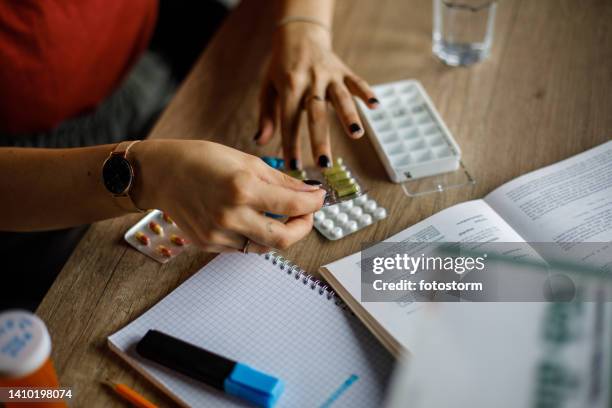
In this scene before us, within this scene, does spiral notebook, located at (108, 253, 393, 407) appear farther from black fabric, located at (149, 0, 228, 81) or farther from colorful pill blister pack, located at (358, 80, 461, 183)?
black fabric, located at (149, 0, 228, 81)

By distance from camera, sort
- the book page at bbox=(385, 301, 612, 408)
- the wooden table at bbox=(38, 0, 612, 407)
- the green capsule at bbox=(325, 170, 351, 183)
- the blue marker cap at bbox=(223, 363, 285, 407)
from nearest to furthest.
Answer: the book page at bbox=(385, 301, 612, 408) < the blue marker cap at bbox=(223, 363, 285, 407) < the wooden table at bbox=(38, 0, 612, 407) < the green capsule at bbox=(325, 170, 351, 183)

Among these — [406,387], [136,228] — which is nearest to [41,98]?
[136,228]

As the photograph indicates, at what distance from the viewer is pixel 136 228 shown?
0.70 m

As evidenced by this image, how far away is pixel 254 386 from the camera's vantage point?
0.53 m

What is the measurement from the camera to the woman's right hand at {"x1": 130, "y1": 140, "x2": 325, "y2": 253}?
0.58 meters

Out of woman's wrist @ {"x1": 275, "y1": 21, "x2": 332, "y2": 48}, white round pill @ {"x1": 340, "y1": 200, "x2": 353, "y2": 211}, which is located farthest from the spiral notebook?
woman's wrist @ {"x1": 275, "y1": 21, "x2": 332, "y2": 48}

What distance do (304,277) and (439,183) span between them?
0.74ft

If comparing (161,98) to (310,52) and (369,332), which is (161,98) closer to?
(310,52)

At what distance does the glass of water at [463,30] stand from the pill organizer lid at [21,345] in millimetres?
699

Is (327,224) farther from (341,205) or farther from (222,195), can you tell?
(222,195)

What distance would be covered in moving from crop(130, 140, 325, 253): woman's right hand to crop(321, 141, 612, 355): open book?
9 centimetres

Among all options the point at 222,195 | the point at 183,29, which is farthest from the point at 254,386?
the point at 183,29

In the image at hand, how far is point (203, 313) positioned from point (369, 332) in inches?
6.8

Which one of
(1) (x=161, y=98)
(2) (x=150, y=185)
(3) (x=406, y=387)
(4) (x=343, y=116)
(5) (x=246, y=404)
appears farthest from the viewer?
(1) (x=161, y=98)
